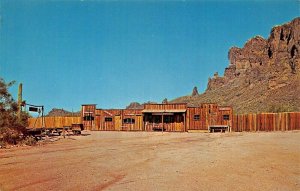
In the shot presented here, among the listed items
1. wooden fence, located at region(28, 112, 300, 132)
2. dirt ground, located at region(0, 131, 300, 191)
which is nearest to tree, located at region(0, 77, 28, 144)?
dirt ground, located at region(0, 131, 300, 191)

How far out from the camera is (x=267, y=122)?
40688 millimetres

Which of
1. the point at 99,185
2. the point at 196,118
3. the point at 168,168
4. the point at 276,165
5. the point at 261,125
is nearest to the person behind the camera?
the point at 99,185

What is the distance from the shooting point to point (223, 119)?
141 ft

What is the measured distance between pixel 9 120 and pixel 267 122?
29.8 meters

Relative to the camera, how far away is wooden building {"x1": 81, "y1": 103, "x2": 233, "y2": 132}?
43.2 meters

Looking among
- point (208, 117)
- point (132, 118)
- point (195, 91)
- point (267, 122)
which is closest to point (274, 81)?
point (267, 122)

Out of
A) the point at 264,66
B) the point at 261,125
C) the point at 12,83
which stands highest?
the point at 264,66

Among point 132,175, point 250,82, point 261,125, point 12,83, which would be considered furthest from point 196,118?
point 250,82

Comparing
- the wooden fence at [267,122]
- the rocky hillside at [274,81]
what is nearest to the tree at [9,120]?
the wooden fence at [267,122]

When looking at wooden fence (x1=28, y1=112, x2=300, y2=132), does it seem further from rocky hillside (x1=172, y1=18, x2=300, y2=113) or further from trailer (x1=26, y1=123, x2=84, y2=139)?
trailer (x1=26, y1=123, x2=84, y2=139)

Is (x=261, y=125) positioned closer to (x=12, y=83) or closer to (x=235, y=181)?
(x=12, y=83)

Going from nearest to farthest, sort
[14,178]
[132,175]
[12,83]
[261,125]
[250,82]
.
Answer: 1. [14,178]
2. [132,175]
3. [12,83]
4. [261,125]
5. [250,82]

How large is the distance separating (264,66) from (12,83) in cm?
8980

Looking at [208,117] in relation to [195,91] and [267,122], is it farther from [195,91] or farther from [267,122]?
[195,91]
